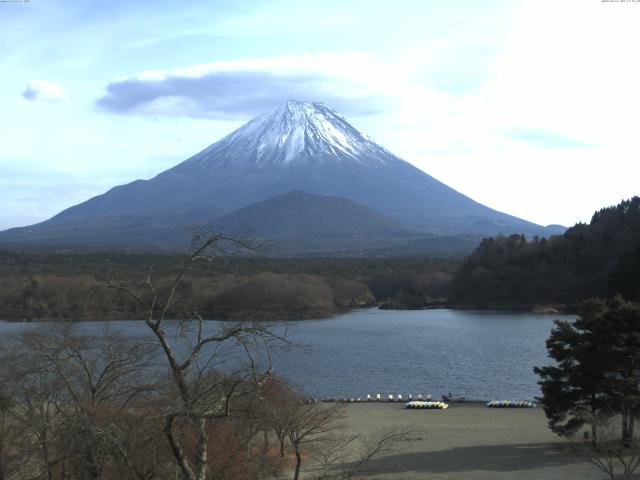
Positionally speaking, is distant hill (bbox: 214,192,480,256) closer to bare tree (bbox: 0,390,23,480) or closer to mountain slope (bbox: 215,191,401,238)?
mountain slope (bbox: 215,191,401,238)

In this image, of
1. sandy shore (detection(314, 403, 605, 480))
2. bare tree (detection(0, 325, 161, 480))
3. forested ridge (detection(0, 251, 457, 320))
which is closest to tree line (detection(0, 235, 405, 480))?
bare tree (detection(0, 325, 161, 480))

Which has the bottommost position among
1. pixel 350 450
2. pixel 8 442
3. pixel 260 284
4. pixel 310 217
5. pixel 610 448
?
pixel 350 450

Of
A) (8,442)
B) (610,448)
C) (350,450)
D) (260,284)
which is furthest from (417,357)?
(260,284)

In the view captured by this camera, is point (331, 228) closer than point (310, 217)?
Yes

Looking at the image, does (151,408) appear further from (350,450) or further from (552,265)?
(552,265)

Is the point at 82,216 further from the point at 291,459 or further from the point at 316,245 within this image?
the point at 291,459

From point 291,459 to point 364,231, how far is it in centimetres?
10104

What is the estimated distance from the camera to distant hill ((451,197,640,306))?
4822cm

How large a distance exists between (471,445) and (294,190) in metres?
114

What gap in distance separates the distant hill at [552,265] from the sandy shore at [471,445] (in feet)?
96.4

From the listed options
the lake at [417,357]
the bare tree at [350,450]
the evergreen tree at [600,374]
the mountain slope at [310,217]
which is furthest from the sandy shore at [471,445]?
the mountain slope at [310,217]

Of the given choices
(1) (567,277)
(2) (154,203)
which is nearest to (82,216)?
(2) (154,203)

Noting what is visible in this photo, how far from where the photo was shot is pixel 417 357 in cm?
2786

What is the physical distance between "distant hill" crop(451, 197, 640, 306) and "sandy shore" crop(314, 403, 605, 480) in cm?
2940
